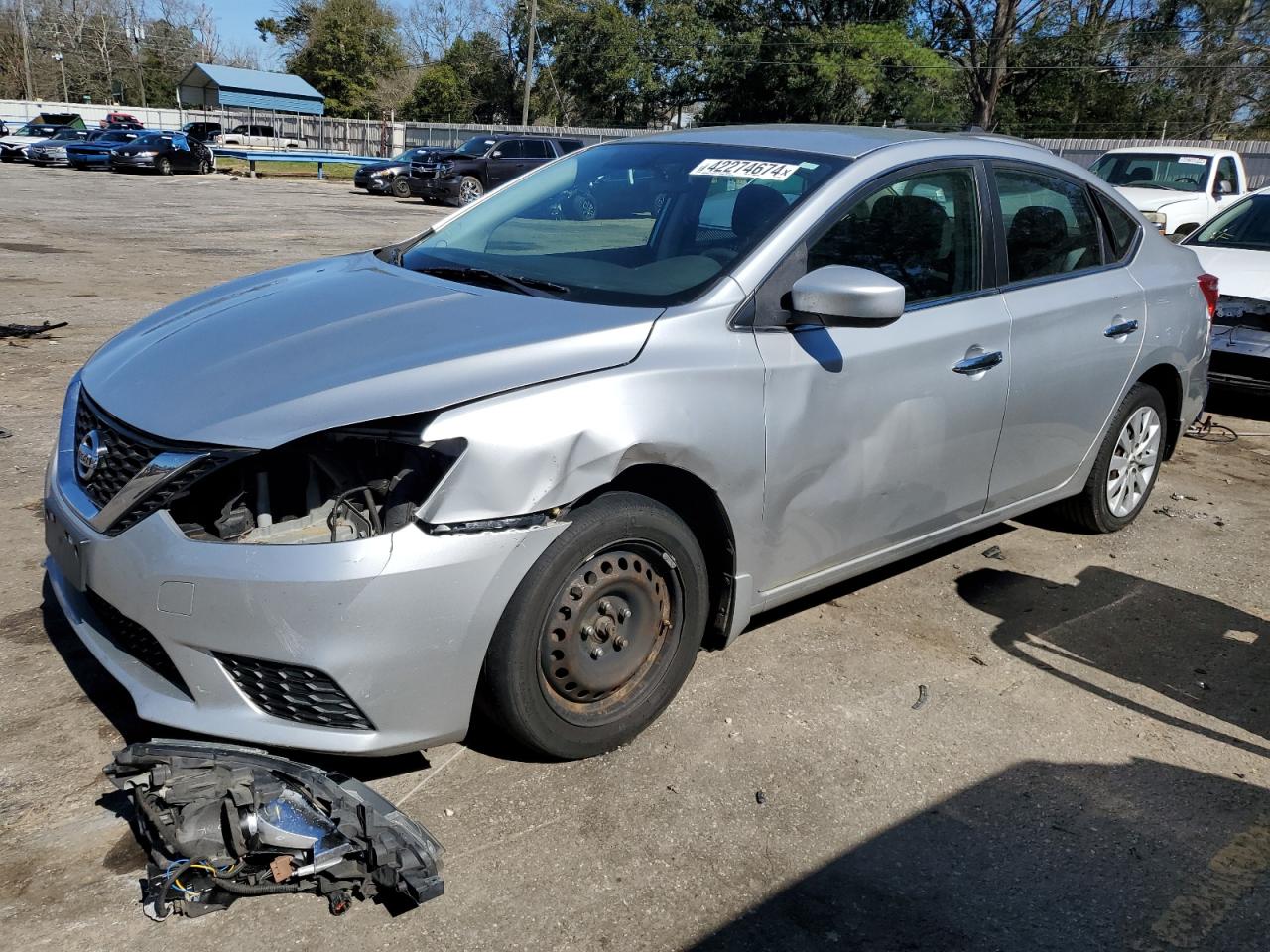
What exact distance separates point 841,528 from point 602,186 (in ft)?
5.22

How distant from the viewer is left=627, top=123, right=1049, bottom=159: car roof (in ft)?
12.9

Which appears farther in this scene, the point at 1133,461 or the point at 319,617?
the point at 1133,461

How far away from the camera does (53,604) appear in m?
3.96

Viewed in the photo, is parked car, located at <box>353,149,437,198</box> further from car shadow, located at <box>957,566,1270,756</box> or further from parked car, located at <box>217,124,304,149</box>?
car shadow, located at <box>957,566,1270,756</box>

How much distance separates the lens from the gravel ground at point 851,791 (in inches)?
102

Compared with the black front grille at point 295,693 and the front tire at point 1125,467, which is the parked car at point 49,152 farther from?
the black front grille at point 295,693

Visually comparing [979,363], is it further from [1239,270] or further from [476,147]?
[476,147]

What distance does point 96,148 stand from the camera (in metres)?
34.9

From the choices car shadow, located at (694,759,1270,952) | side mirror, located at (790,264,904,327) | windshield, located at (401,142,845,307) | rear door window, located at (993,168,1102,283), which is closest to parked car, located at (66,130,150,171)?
windshield, located at (401,142,845,307)

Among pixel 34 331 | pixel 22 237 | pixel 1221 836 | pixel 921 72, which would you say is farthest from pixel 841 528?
pixel 921 72

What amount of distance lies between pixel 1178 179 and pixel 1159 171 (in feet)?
0.90

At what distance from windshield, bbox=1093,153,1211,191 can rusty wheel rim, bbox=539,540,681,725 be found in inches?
515

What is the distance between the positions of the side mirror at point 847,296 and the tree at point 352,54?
247 ft

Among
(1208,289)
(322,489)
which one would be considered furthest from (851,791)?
(1208,289)
